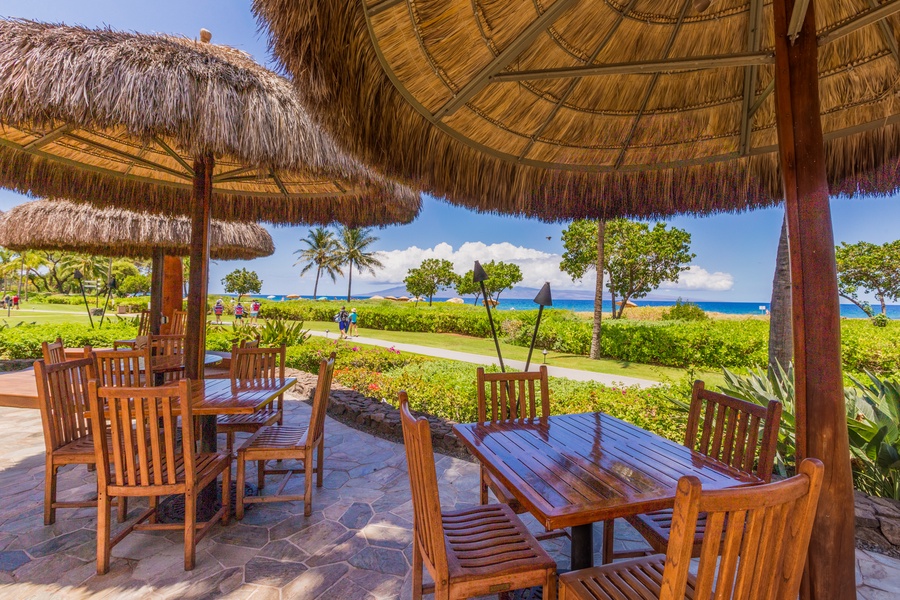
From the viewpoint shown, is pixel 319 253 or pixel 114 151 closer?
pixel 114 151

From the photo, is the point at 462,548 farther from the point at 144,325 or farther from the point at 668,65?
the point at 144,325

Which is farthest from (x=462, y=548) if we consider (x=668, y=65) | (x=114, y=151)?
(x=114, y=151)

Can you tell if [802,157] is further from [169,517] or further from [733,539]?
[169,517]

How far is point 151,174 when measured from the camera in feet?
14.2

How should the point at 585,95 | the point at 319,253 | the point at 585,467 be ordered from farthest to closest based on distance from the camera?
1. the point at 319,253
2. the point at 585,95
3. the point at 585,467

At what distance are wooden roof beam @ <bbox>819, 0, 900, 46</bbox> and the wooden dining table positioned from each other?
6.12 ft

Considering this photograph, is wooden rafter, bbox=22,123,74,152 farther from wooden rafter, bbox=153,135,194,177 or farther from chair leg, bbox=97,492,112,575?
chair leg, bbox=97,492,112,575

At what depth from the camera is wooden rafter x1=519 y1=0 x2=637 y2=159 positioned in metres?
2.24

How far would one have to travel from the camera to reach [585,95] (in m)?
2.63

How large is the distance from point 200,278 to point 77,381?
106 cm

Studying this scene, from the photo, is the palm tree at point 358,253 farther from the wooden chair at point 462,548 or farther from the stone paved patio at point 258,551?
the wooden chair at point 462,548

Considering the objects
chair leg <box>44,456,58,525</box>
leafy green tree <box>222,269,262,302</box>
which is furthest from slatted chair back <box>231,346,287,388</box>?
leafy green tree <box>222,269,262,302</box>

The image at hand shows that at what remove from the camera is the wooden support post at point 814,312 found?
1.44 m

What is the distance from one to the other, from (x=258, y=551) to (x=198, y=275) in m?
2.17
